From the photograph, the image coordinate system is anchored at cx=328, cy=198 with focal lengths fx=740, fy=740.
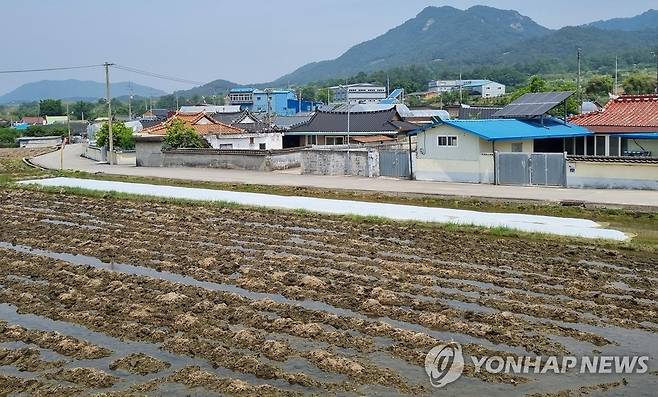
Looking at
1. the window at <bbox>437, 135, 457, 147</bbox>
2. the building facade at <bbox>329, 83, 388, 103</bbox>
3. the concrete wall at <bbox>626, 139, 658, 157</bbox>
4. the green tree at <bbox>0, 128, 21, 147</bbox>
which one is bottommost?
the concrete wall at <bbox>626, 139, 658, 157</bbox>

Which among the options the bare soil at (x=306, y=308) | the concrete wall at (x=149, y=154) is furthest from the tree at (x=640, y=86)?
the bare soil at (x=306, y=308)

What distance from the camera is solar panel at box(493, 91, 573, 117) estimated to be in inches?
1104

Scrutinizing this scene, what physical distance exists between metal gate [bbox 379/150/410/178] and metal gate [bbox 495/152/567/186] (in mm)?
4463

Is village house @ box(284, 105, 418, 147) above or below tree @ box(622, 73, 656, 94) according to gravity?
below

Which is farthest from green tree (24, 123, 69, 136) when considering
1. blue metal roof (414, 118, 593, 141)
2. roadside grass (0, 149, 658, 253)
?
blue metal roof (414, 118, 593, 141)

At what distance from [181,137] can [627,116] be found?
76.3 feet

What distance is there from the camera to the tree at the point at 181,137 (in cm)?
4031

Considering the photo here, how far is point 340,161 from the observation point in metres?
31.2

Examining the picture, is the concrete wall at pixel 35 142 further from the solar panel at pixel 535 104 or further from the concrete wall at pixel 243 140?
the solar panel at pixel 535 104

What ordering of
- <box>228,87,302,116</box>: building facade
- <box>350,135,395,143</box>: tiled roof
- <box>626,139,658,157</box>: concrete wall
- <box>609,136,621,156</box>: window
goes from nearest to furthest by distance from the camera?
<box>626,139,658,157</box>: concrete wall
<box>609,136,621,156</box>: window
<box>350,135,395,143</box>: tiled roof
<box>228,87,302,116</box>: building facade

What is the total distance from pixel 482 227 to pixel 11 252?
1005cm

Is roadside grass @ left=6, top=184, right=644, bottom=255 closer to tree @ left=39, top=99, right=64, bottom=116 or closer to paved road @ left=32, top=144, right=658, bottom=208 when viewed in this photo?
paved road @ left=32, top=144, right=658, bottom=208

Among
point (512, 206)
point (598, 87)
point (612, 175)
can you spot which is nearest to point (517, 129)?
point (612, 175)

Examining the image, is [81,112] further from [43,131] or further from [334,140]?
[334,140]
